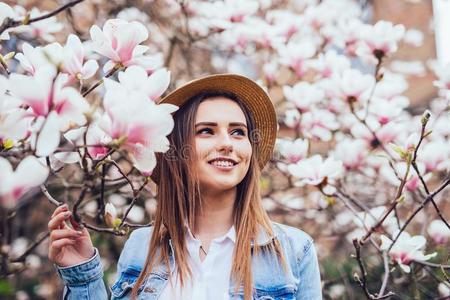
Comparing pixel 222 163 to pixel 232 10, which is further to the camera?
pixel 232 10

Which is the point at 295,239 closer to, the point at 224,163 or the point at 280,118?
the point at 224,163

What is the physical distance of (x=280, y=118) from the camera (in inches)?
125

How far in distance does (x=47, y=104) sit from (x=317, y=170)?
3.90ft

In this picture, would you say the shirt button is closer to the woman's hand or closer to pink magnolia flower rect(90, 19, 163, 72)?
the woman's hand

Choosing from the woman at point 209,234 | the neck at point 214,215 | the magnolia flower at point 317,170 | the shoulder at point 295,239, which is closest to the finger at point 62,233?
the woman at point 209,234

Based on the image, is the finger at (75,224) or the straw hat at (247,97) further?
the straw hat at (247,97)

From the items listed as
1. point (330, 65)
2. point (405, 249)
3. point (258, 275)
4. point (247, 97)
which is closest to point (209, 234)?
point (258, 275)

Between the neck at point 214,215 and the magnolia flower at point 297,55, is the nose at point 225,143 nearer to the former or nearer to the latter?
the neck at point 214,215

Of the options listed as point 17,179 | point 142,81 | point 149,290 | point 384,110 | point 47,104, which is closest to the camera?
point 17,179

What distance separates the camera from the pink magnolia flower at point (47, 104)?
3.18 ft

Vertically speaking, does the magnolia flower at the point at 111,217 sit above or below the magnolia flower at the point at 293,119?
below

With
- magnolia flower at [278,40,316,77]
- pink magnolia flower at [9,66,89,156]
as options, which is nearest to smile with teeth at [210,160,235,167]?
pink magnolia flower at [9,66,89,156]

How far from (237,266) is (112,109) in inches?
28.2

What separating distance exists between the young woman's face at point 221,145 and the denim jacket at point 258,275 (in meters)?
0.23
